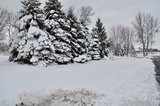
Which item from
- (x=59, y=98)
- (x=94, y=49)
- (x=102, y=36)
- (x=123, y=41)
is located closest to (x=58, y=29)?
(x=94, y=49)

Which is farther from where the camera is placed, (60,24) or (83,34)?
(83,34)

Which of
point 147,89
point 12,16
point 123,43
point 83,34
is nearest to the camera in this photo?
point 147,89

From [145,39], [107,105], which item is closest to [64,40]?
[107,105]

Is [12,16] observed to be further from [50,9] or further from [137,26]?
[137,26]

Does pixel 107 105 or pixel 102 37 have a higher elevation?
pixel 102 37

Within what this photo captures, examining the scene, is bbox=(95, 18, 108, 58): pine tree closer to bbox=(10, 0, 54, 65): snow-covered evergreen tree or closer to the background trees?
bbox=(10, 0, 54, 65): snow-covered evergreen tree

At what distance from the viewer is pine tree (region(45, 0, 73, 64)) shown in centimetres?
1777

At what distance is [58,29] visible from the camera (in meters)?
18.5

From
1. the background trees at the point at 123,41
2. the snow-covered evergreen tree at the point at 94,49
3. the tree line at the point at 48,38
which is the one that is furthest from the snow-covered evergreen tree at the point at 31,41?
the background trees at the point at 123,41

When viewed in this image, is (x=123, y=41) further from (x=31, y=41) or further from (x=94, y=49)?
(x=31, y=41)

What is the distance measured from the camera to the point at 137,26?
47.2 meters

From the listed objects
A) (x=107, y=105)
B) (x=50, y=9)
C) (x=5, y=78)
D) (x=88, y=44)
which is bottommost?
(x=107, y=105)

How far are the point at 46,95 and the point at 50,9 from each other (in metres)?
13.2

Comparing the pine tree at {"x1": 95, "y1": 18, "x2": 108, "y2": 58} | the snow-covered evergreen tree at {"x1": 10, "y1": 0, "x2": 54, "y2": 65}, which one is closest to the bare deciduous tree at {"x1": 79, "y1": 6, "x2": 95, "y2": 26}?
the pine tree at {"x1": 95, "y1": 18, "x2": 108, "y2": 58}
